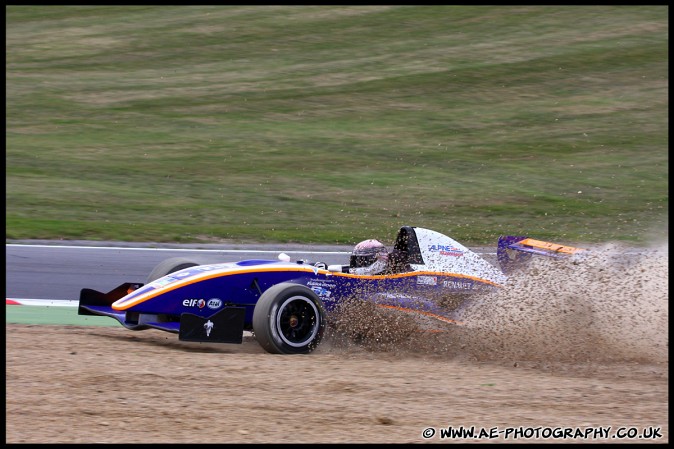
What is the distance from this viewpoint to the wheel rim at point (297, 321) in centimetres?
748

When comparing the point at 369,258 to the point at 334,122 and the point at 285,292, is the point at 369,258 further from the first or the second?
the point at 334,122

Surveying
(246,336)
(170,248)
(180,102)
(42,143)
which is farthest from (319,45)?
(246,336)

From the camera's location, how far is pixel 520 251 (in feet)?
29.5

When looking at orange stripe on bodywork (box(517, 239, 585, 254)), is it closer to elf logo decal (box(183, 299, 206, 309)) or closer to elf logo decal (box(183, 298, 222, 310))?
elf logo decal (box(183, 298, 222, 310))

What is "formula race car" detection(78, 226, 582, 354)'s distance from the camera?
7.39m

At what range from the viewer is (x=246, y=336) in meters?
8.59

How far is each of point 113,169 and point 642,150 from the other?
1046 centimetres

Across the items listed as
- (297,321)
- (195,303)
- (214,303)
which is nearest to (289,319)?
(297,321)

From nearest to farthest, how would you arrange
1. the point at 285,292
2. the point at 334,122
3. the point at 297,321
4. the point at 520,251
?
the point at 285,292
the point at 297,321
the point at 520,251
the point at 334,122

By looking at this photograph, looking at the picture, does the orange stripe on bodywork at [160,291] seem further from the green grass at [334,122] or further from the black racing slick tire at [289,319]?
the green grass at [334,122]

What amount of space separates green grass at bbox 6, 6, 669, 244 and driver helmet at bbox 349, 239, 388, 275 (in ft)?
14.2

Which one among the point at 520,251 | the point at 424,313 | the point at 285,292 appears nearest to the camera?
the point at 285,292

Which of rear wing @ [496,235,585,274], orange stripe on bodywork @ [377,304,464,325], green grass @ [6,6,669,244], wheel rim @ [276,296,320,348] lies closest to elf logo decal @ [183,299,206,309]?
wheel rim @ [276,296,320,348]

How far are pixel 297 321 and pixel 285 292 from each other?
299 mm
